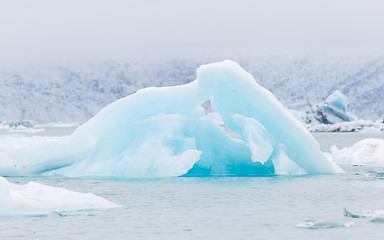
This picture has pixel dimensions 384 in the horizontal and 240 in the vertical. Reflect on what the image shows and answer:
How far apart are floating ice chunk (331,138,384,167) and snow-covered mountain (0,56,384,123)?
6623 centimetres

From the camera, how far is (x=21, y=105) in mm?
101312

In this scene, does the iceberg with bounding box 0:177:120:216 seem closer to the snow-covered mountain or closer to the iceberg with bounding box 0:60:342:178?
the iceberg with bounding box 0:60:342:178

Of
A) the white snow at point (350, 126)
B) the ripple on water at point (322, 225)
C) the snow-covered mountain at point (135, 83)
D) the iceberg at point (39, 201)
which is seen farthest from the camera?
the snow-covered mountain at point (135, 83)

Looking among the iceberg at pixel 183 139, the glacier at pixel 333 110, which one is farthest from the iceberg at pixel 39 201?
the glacier at pixel 333 110

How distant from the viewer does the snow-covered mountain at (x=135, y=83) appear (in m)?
93.6

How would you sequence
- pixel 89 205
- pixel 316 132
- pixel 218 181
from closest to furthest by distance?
pixel 89 205
pixel 218 181
pixel 316 132

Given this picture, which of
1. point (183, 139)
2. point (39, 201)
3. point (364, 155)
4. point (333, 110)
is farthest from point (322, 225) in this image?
point (333, 110)

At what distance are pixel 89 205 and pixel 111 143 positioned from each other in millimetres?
6541

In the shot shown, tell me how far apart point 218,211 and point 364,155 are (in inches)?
472

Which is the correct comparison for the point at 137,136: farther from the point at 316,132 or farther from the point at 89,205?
the point at 316,132

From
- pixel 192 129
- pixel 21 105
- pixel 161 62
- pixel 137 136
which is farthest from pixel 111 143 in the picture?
pixel 161 62

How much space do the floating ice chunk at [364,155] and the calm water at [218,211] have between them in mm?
4900

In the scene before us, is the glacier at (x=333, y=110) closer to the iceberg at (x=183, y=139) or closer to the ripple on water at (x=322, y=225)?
the iceberg at (x=183, y=139)

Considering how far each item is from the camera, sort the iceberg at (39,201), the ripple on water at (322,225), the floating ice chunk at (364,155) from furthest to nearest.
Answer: the floating ice chunk at (364,155), the iceberg at (39,201), the ripple on water at (322,225)
